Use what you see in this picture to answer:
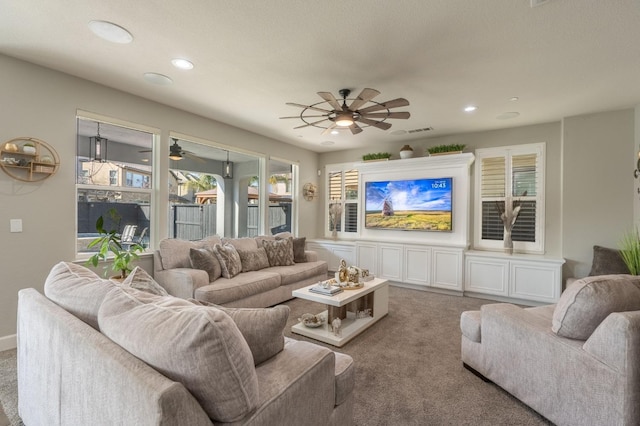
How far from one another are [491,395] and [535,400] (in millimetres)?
324

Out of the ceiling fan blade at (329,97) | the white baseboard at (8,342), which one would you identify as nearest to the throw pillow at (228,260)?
the white baseboard at (8,342)

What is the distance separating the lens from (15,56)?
9.17ft

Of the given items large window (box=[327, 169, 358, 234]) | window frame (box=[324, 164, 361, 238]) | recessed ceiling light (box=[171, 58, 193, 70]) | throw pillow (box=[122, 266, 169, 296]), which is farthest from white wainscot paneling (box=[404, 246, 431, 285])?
throw pillow (box=[122, 266, 169, 296])

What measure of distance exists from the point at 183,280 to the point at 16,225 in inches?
61.4

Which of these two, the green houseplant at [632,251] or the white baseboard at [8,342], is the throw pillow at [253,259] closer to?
the white baseboard at [8,342]

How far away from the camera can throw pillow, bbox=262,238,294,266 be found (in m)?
4.62

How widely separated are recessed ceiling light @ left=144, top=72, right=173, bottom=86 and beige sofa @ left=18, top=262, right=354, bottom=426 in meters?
2.21

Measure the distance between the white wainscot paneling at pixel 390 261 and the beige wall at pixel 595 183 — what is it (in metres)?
2.33

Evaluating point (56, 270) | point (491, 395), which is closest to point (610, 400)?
point (491, 395)

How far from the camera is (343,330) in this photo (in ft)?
10.4

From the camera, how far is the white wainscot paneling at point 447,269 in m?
4.80

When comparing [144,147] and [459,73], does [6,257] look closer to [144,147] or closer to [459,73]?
[144,147]

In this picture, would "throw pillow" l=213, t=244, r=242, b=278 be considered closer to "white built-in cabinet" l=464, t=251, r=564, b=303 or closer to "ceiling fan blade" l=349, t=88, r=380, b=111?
"ceiling fan blade" l=349, t=88, r=380, b=111

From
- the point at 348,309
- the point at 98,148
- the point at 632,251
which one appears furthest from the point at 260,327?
the point at 632,251
